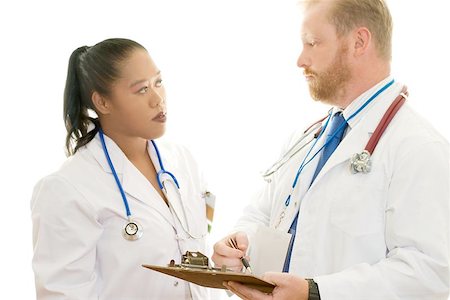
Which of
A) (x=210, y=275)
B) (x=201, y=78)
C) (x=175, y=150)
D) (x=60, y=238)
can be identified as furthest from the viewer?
(x=201, y=78)

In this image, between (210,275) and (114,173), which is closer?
(210,275)

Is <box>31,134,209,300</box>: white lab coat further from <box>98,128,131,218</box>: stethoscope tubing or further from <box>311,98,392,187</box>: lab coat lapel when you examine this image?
<box>311,98,392,187</box>: lab coat lapel

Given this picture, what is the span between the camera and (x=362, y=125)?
207 cm

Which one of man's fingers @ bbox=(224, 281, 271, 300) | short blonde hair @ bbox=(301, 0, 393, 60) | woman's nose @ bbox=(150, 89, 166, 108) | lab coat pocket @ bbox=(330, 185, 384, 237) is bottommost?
man's fingers @ bbox=(224, 281, 271, 300)

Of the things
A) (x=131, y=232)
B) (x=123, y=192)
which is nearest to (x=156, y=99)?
(x=123, y=192)

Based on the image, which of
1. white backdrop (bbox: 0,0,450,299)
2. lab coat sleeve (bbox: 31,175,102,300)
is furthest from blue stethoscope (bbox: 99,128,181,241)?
white backdrop (bbox: 0,0,450,299)

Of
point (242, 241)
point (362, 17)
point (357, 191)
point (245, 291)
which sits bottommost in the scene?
point (245, 291)

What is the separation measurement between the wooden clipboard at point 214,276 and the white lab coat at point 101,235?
35 cm

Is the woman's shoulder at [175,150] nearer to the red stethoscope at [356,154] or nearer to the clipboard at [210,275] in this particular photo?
the red stethoscope at [356,154]

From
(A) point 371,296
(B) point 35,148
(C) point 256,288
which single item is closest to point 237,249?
(C) point 256,288

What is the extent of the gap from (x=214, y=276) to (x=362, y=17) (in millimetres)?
873

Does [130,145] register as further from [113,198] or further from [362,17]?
[362,17]

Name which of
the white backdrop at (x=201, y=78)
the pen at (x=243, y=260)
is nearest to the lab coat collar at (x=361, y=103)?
the pen at (x=243, y=260)

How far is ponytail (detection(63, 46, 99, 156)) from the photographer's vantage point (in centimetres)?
236
